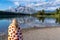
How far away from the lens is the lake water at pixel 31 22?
503 cm

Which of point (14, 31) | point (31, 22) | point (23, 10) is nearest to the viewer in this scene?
point (14, 31)

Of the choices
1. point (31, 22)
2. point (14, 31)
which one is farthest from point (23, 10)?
point (14, 31)

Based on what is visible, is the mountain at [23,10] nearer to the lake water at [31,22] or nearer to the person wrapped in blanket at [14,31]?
the lake water at [31,22]

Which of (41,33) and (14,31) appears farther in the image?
(41,33)

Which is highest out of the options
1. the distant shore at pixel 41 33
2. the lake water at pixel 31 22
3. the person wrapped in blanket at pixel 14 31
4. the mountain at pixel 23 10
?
the person wrapped in blanket at pixel 14 31

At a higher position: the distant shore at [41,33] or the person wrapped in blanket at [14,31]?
the person wrapped in blanket at [14,31]

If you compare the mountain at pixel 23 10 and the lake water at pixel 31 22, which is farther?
the mountain at pixel 23 10

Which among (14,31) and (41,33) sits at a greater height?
(14,31)

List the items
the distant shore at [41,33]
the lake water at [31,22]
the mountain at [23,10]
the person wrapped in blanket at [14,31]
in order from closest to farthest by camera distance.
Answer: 1. the person wrapped in blanket at [14,31]
2. the lake water at [31,22]
3. the mountain at [23,10]
4. the distant shore at [41,33]

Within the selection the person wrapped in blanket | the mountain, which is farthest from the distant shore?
the person wrapped in blanket

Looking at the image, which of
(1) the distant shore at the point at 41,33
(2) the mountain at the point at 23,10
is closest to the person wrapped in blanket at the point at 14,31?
(2) the mountain at the point at 23,10

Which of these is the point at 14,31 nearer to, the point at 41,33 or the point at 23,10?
the point at 23,10

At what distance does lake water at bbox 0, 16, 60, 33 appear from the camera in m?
5.03

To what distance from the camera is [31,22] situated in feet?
17.9
